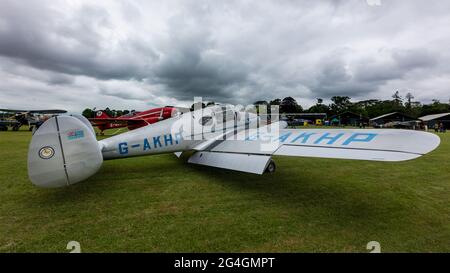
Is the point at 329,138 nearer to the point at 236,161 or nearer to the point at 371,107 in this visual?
the point at 236,161

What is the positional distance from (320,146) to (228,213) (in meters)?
1.96

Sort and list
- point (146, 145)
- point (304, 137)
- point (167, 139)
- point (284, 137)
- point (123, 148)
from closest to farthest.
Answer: point (304, 137), point (284, 137), point (123, 148), point (146, 145), point (167, 139)

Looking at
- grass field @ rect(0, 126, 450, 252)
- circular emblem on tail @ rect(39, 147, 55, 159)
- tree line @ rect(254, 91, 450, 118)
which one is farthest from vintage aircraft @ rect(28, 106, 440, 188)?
tree line @ rect(254, 91, 450, 118)

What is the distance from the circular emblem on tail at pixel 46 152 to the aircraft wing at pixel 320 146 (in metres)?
3.20

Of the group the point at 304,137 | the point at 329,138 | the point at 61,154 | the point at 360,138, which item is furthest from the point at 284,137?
the point at 61,154

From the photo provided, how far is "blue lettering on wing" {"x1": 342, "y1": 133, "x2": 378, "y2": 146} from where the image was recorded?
350 centimetres

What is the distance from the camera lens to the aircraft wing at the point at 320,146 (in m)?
2.96

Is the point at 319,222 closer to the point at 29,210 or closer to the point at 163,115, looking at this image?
the point at 29,210

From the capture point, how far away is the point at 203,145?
6160mm

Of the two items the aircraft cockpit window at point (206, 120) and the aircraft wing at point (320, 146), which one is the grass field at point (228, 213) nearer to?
the aircraft wing at point (320, 146)

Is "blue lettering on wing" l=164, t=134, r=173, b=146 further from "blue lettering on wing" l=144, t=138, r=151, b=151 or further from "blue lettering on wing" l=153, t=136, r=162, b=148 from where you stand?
"blue lettering on wing" l=144, t=138, r=151, b=151

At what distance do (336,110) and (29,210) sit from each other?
11340 cm

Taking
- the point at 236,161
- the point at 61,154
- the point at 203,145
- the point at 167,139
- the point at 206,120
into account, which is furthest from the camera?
the point at 206,120
